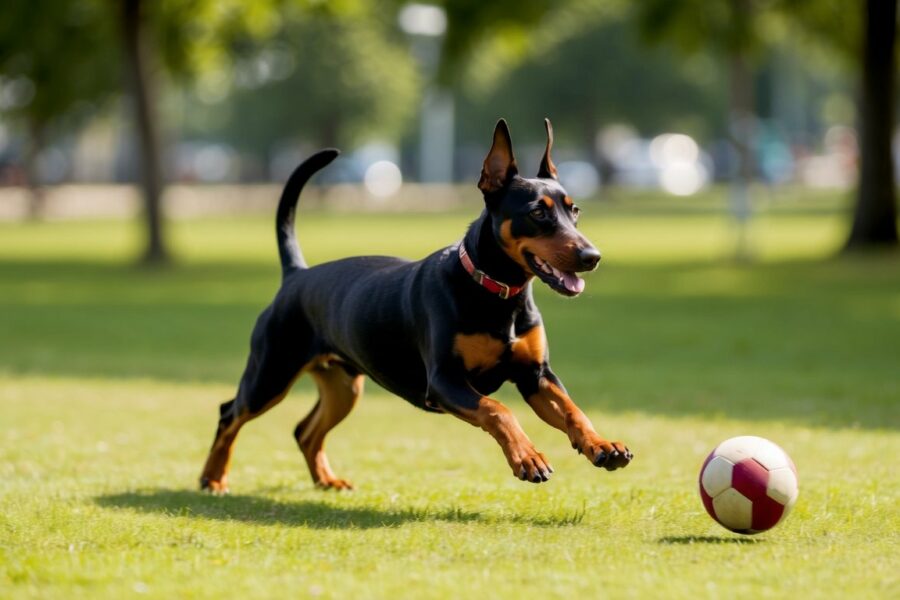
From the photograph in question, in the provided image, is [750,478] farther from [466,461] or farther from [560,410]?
[466,461]

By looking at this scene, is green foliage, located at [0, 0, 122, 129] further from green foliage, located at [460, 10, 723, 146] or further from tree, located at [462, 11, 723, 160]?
tree, located at [462, 11, 723, 160]


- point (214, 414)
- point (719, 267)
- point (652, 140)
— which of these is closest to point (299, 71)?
point (652, 140)

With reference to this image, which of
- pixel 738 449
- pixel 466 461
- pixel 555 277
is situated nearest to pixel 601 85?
pixel 466 461

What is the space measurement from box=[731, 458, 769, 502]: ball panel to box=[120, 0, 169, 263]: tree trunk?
24636 mm

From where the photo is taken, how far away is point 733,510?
7297mm

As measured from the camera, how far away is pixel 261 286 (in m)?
27.2

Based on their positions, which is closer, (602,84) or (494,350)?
(494,350)

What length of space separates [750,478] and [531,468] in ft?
3.37

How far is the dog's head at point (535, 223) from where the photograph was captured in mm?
7613

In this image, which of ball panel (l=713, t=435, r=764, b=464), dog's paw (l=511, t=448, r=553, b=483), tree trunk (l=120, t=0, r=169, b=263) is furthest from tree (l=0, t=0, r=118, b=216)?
ball panel (l=713, t=435, r=764, b=464)

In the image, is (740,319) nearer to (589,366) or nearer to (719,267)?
(589,366)

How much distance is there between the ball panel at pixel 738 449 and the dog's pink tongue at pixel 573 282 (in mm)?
1036

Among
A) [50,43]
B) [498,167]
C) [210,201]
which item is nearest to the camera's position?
[498,167]

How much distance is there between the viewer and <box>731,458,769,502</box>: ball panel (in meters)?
7.27
